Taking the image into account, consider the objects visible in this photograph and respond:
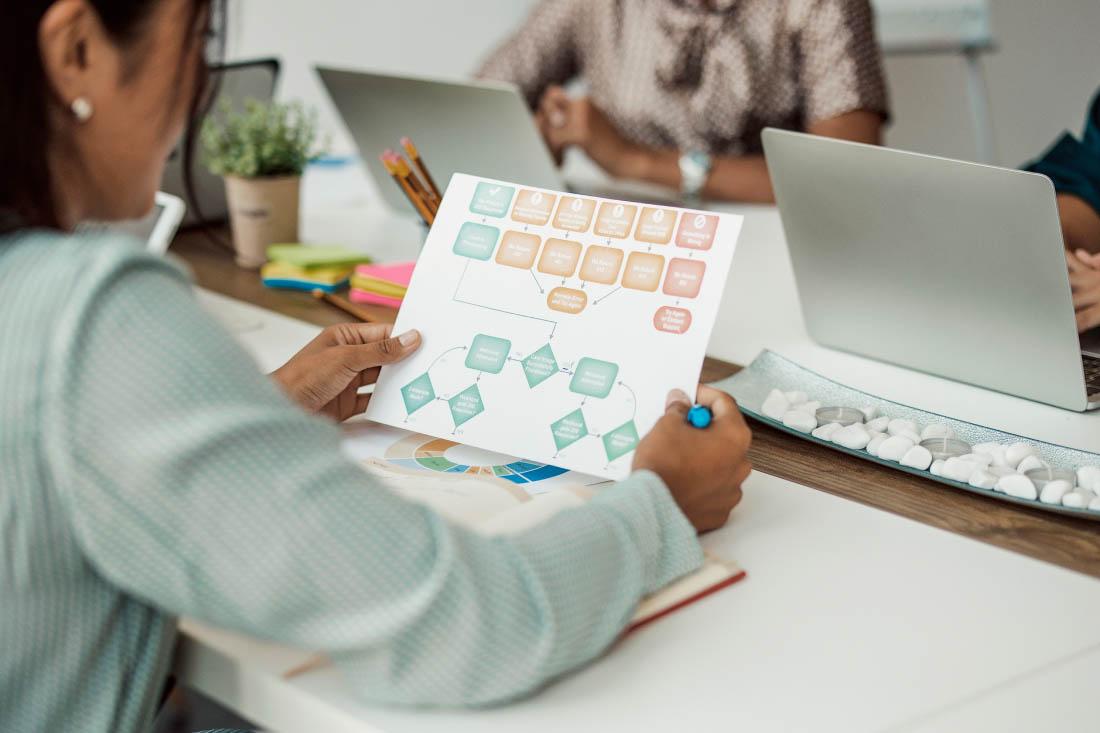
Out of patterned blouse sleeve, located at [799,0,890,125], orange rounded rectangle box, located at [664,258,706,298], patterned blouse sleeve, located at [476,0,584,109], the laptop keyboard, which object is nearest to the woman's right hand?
orange rounded rectangle box, located at [664,258,706,298]

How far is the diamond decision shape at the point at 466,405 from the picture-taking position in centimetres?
92

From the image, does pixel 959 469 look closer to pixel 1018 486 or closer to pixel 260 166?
pixel 1018 486

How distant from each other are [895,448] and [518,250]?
15.0 inches

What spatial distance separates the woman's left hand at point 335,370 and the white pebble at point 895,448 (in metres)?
0.43

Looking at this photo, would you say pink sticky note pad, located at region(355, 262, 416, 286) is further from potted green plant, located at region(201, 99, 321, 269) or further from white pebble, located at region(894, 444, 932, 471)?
white pebble, located at region(894, 444, 932, 471)

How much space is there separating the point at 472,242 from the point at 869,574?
457 mm

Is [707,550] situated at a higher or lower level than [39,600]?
lower

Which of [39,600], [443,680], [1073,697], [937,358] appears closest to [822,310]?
[937,358]

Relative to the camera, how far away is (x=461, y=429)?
0.92 metres

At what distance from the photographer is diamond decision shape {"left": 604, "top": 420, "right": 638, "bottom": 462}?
859 mm

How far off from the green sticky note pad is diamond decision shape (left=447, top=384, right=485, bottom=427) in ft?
2.09

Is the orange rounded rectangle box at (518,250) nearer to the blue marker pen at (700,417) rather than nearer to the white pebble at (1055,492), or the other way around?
the blue marker pen at (700,417)

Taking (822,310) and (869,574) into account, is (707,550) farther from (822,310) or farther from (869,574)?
(822,310)

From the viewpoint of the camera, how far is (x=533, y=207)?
0.99 meters
